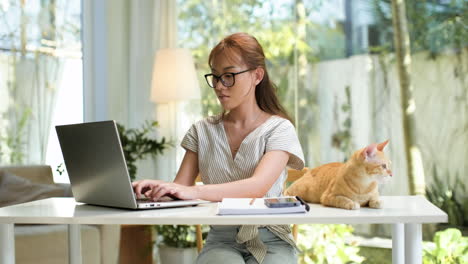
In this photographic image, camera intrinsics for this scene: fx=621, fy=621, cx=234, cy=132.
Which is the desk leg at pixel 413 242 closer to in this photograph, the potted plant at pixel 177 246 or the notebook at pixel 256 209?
the notebook at pixel 256 209

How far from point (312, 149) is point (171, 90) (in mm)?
1004

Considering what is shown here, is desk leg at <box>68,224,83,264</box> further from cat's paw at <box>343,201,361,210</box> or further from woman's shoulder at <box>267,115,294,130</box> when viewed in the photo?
cat's paw at <box>343,201,361,210</box>

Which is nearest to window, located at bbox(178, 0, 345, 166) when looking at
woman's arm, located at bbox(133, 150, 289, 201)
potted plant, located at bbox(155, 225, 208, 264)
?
potted plant, located at bbox(155, 225, 208, 264)

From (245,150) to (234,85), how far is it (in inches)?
8.5

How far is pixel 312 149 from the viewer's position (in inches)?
161

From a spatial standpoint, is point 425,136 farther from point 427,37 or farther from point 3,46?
point 3,46

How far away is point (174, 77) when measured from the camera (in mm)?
4039

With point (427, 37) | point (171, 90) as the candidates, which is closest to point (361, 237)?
point (427, 37)

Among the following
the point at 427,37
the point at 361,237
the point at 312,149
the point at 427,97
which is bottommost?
the point at 361,237

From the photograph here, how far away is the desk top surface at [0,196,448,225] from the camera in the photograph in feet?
4.78

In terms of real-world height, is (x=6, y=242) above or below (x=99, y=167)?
below

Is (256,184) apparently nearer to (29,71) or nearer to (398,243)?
(398,243)

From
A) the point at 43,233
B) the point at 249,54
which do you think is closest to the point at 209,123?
the point at 249,54

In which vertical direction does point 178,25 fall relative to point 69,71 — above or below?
above
